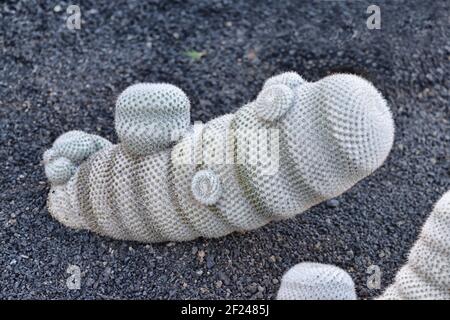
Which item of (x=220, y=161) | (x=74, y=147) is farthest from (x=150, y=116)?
(x=74, y=147)

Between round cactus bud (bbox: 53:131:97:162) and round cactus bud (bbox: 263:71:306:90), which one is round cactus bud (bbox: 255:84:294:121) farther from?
round cactus bud (bbox: 53:131:97:162)

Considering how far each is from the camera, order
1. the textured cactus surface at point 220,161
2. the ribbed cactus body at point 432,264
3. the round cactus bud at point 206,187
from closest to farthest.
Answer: the ribbed cactus body at point 432,264, the textured cactus surface at point 220,161, the round cactus bud at point 206,187

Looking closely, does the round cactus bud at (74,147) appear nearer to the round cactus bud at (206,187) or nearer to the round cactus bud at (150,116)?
the round cactus bud at (150,116)

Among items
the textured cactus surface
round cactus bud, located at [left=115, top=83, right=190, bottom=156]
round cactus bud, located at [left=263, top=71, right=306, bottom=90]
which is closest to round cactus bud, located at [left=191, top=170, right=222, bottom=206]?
the textured cactus surface

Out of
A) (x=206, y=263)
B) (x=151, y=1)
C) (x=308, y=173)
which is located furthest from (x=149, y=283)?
(x=151, y=1)

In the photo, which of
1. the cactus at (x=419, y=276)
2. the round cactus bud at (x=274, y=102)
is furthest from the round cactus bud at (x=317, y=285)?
the round cactus bud at (x=274, y=102)

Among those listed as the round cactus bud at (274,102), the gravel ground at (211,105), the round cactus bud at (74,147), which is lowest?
the gravel ground at (211,105)

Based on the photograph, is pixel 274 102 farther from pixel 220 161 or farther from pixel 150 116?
pixel 150 116
